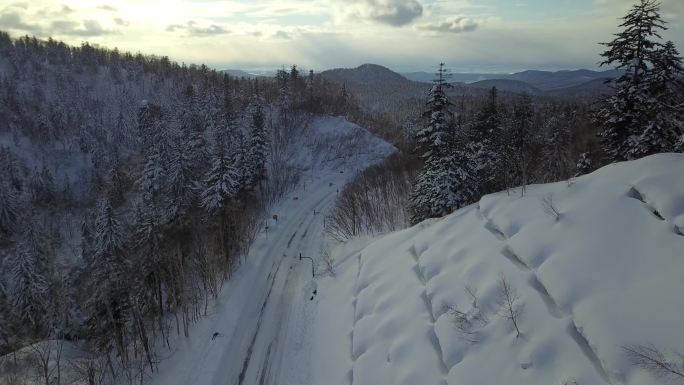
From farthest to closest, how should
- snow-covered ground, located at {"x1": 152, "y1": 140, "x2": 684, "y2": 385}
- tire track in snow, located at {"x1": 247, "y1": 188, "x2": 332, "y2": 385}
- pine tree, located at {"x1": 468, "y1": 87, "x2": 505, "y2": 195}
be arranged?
pine tree, located at {"x1": 468, "y1": 87, "x2": 505, "y2": 195} < tire track in snow, located at {"x1": 247, "y1": 188, "x2": 332, "y2": 385} < snow-covered ground, located at {"x1": 152, "y1": 140, "x2": 684, "y2": 385}

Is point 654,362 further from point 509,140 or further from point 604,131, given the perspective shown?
point 509,140

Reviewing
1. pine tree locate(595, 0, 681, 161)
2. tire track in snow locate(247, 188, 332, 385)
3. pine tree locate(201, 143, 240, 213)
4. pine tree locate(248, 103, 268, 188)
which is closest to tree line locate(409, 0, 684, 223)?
pine tree locate(595, 0, 681, 161)

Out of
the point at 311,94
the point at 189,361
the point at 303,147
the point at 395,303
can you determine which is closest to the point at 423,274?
the point at 395,303

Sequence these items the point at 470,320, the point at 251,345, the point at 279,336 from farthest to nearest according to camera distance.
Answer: the point at 279,336, the point at 251,345, the point at 470,320

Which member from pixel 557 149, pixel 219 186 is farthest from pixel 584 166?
pixel 219 186

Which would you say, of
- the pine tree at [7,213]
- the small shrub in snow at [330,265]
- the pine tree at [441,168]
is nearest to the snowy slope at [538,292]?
the small shrub in snow at [330,265]

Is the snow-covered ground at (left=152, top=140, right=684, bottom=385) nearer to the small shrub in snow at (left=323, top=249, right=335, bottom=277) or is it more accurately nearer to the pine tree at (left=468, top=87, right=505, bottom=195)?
the small shrub in snow at (left=323, top=249, right=335, bottom=277)
